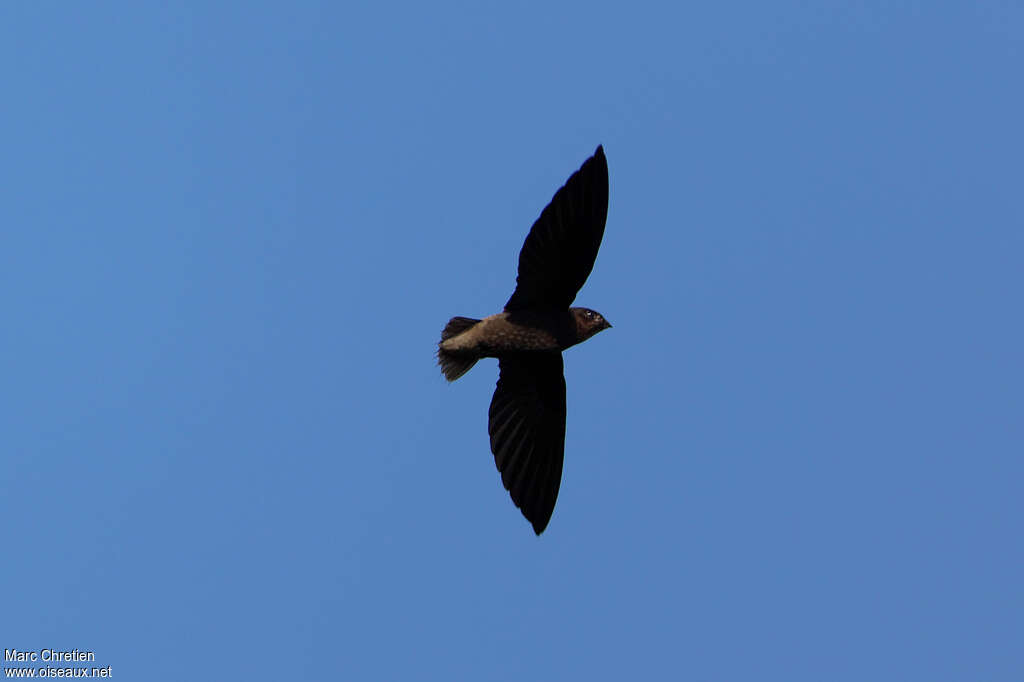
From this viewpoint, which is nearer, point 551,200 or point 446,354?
point 551,200

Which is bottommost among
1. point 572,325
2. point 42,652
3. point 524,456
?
point 42,652

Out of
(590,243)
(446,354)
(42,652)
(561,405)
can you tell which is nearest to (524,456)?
(561,405)

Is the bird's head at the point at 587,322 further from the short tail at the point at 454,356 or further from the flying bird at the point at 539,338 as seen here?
the short tail at the point at 454,356

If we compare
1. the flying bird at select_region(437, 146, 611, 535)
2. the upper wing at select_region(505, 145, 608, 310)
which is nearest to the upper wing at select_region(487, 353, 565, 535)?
the flying bird at select_region(437, 146, 611, 535)

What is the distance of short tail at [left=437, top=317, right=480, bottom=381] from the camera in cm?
1037

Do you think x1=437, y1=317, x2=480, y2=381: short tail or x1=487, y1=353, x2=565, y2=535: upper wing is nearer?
x1=437, y1=317, x2=480, y2=381: short tail

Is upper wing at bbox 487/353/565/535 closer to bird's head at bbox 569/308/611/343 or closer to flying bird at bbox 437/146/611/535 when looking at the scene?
flying bird at bbox 437/146/611/535

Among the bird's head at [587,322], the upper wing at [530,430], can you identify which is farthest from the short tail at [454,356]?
the bird's head at [587,322]

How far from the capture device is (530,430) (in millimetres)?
10812

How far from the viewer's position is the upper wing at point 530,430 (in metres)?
10.7

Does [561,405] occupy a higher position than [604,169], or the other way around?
[604,169]

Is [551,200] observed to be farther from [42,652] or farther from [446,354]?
[42,652]

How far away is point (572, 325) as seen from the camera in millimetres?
10234

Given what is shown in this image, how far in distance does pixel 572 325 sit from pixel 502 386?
102 centimetres
